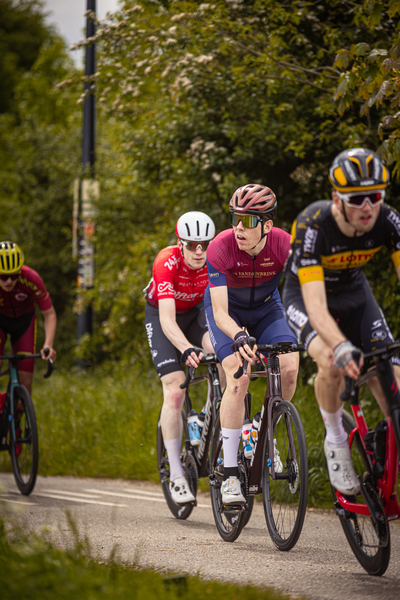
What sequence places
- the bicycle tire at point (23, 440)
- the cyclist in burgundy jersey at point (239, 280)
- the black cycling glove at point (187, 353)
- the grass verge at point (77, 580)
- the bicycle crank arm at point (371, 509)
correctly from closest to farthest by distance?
1. the grass verge at point (77, 580)
2. the bicycle crank arm at point (371, 509)
3. the cyclist in burgundy jersey at point (239, 280)
4. the black cycling glove at point (187, 353)
5. the bicycle tire at point (23, 440)

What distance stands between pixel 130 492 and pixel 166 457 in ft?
4.57

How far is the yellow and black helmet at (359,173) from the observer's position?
137 inches

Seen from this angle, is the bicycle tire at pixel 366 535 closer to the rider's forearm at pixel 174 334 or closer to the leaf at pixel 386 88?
the rider's forearm at pixel 174 334

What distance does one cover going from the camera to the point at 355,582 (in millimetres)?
3793

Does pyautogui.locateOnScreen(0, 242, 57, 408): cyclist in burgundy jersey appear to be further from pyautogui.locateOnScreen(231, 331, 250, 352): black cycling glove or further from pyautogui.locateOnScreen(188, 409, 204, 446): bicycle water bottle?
pyautogui.locateOnScreen(231, 331, 250, 352): black cycling glove

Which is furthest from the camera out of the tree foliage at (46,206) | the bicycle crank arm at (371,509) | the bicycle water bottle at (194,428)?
the tree foliage at (46,206)

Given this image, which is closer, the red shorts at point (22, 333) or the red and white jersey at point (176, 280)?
the red and white jersey at point (176, 280)

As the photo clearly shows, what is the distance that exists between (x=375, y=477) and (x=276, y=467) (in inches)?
36.1

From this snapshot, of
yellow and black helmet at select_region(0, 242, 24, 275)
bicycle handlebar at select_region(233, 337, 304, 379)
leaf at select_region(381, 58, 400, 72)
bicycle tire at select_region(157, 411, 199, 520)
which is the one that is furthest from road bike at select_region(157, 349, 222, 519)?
leaf at select_region(381, 58, 400, 72)

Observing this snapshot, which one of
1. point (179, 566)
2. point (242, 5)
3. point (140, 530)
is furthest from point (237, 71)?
point (179, 566)

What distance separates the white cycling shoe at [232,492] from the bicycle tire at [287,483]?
169 mm

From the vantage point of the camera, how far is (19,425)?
7.38 meters

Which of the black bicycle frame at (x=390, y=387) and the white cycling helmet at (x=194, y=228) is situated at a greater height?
the white cycling helmet at (x=194, y=228)

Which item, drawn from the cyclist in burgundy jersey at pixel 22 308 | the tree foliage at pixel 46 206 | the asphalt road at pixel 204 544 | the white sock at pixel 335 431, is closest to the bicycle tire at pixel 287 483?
the asphalt road at pixel 204 544
